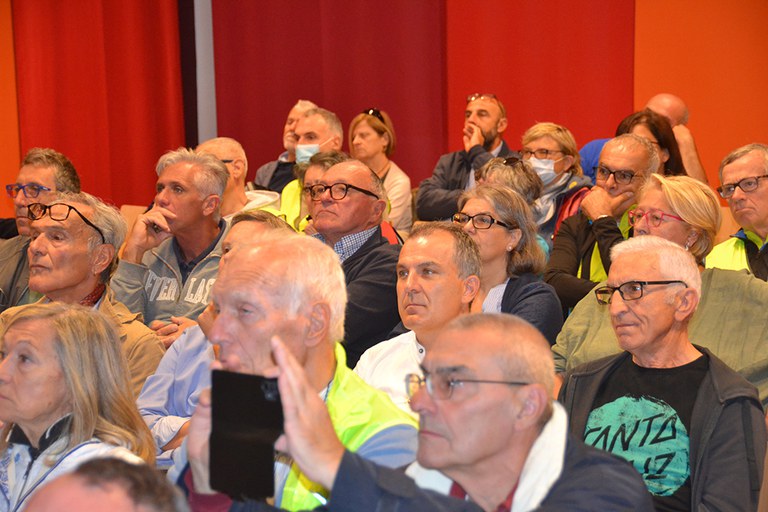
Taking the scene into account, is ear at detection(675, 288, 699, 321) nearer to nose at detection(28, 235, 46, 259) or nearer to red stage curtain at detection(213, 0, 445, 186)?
nose at detection(28, 235, 46, 259)

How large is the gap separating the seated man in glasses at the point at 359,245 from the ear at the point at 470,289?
521mm

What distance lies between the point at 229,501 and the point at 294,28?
558 centimetres

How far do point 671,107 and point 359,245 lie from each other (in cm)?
235

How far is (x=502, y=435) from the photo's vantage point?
185cm

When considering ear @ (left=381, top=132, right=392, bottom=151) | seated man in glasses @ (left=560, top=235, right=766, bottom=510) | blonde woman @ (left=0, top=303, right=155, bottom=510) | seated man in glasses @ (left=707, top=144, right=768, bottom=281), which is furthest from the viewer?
ear @ (left=381, top=132, right=392, bottom=151)

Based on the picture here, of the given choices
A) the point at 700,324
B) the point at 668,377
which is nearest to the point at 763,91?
the point at 700,324

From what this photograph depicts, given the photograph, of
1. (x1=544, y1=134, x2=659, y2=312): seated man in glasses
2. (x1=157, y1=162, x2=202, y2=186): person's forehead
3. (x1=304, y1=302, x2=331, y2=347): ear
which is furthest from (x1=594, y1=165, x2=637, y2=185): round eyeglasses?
(x1=304, y1=302, x2=331, y2=347): ear

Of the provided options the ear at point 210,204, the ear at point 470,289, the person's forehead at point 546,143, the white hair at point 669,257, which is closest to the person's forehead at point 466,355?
the white hair at point 669,257

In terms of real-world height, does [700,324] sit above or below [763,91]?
below

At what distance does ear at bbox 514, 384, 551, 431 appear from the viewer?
1860mm

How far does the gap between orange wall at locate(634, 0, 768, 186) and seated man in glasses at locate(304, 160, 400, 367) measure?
2603mm

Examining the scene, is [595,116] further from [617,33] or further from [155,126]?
[155,126]

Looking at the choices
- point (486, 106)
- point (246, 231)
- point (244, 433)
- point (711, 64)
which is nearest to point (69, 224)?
point (246, 231)

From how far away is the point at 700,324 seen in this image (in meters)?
3.16
